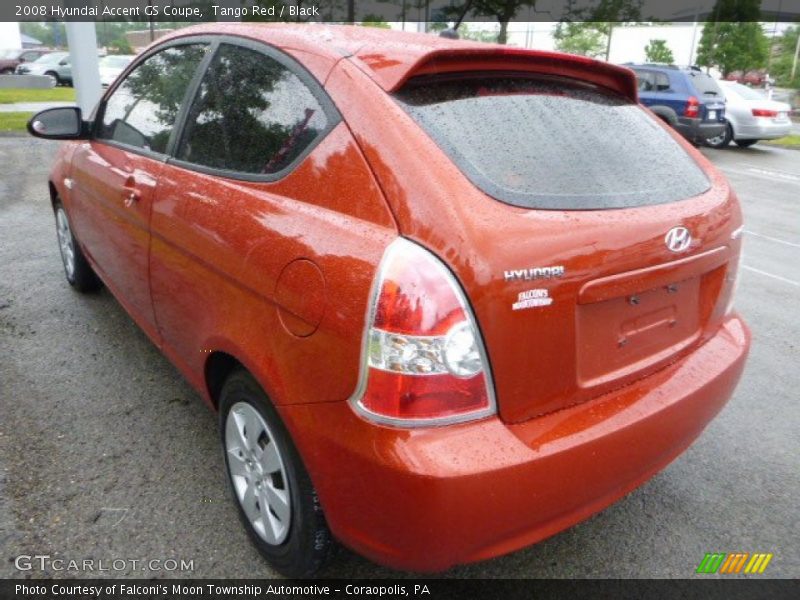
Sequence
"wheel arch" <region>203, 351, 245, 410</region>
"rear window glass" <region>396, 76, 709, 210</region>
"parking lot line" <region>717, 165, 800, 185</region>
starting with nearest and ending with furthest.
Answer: "rear window glass" <region>396, 76, 709, 210</region>, "wheel arch" <region>203, 351, 245, 410</region>, "parking lot line" <region>717, 165, 800, 185</region>

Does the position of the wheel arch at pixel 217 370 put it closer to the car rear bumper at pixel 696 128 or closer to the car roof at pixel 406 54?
the car roof at pixel 406 54

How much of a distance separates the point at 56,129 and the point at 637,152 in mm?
2991

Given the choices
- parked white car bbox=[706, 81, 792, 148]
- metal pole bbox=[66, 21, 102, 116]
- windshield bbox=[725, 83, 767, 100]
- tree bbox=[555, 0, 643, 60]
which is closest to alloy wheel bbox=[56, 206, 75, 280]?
metal pole bbox=[66, 21, 102, 116]

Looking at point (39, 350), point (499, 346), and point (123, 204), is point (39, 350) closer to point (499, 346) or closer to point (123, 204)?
point (123, 204)

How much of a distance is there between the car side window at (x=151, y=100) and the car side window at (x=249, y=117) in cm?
21

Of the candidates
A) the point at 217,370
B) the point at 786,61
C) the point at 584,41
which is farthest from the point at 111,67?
the point at 786,61

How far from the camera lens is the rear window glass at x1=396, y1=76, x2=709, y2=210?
71.6 inches

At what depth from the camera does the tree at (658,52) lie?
3625cm

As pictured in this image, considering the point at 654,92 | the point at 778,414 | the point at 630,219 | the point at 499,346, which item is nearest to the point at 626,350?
the point at 630,219

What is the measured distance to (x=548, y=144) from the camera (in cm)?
199

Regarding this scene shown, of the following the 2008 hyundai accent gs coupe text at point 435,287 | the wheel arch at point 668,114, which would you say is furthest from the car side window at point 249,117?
the wheel arch at point 668,114

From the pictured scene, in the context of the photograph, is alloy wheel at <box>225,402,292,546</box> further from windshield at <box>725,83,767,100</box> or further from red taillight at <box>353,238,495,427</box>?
windshield at <box>725,83,767,100</box>

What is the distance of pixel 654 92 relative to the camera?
14.8m

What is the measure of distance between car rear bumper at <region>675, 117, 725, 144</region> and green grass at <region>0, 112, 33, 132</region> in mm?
13211
